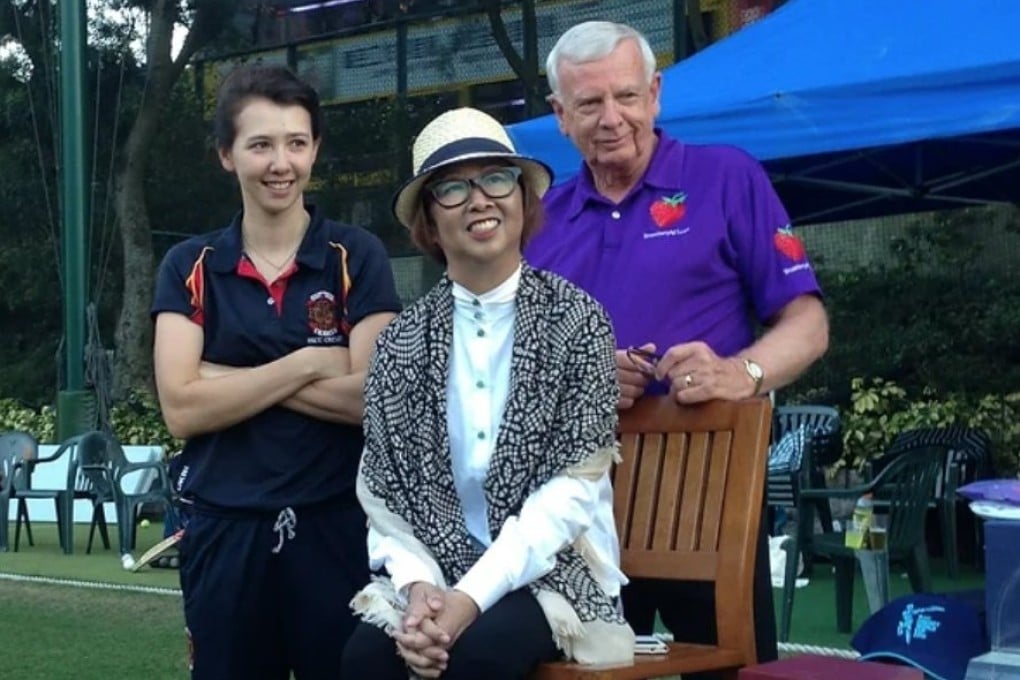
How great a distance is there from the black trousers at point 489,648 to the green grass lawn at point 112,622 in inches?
151

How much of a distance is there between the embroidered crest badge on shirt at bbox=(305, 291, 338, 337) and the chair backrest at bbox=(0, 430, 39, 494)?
9997mm

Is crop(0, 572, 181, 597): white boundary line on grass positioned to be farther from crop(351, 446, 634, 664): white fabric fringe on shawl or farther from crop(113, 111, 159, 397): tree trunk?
crop(113, 111, 159, 397): tree trunk

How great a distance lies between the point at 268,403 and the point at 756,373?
35.1 inches

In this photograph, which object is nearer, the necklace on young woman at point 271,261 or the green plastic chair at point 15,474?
the necklace on young woman at point 271,261

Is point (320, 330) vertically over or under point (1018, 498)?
over

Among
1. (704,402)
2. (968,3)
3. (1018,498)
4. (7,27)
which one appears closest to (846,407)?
(968,3)

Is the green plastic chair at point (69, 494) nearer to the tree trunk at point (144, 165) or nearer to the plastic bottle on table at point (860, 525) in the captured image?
the tree trunk at point (144, 165)

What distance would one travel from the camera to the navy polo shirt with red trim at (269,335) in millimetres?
3045

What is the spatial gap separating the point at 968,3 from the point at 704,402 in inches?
151

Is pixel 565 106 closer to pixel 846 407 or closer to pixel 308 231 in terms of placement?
pixel 308 231

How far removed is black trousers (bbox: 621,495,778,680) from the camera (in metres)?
3.01

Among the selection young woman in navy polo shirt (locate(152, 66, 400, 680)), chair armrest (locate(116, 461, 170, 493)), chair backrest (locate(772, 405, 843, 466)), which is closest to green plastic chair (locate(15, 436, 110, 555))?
chair armrest (locate(116, 461, 170, 493))

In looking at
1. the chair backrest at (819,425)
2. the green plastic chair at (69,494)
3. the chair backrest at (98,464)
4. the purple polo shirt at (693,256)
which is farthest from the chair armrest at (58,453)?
the purple polo shirt at (693,256)

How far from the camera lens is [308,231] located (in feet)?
10.3
